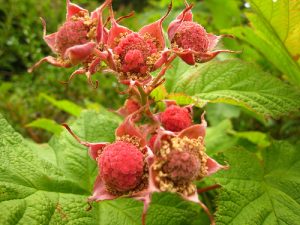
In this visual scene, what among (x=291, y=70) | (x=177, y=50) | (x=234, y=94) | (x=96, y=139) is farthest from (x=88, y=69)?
(x=291, y=70)

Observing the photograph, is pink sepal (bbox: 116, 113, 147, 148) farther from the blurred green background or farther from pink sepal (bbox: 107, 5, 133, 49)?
the blurred green background

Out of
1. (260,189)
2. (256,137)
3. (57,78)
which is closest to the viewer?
(260,189)

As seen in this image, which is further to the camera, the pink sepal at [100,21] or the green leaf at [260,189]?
the green leaf at [260,189]

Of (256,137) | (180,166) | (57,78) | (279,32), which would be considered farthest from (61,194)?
(57,78)

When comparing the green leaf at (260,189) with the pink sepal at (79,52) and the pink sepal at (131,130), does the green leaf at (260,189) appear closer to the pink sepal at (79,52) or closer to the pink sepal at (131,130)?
the pink sepal at (131,130)

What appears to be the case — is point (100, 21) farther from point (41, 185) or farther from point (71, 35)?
point (41, 185)

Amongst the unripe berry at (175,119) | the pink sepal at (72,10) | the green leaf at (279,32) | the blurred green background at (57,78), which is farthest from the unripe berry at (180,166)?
the blurred green background at (57,78)

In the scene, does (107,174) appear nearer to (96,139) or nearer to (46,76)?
(96,139)
